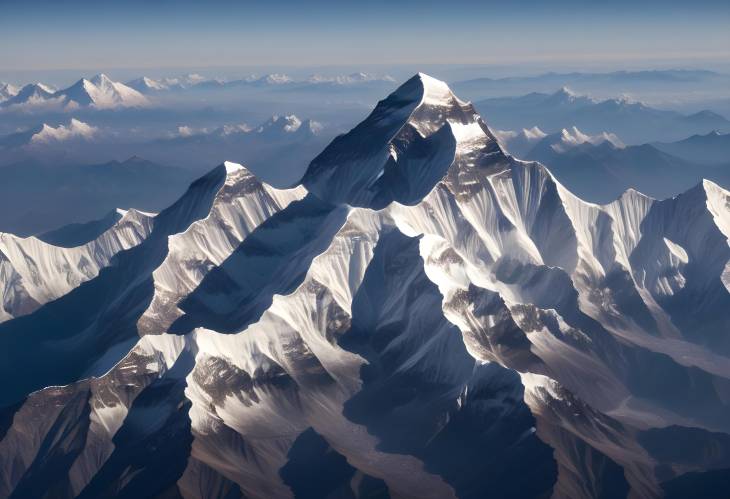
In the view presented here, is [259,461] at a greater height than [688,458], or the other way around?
[259,461]

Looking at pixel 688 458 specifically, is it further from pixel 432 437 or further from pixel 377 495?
pixel 377 495

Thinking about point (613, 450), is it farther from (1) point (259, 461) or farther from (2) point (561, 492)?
(1) point (259, 461)

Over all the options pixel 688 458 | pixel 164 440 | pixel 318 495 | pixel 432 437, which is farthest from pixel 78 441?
pixel 688 458

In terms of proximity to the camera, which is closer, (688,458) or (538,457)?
(538,457)

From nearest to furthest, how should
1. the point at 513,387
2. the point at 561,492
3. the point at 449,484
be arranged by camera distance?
the point at 561,492, the point at 449,484, the point at 513,387

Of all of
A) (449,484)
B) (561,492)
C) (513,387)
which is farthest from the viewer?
(513,387)

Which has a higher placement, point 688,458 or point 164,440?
point 164,440

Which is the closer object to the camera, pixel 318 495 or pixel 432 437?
pixel 318 495

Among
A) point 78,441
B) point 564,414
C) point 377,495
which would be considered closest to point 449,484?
point 377,495
